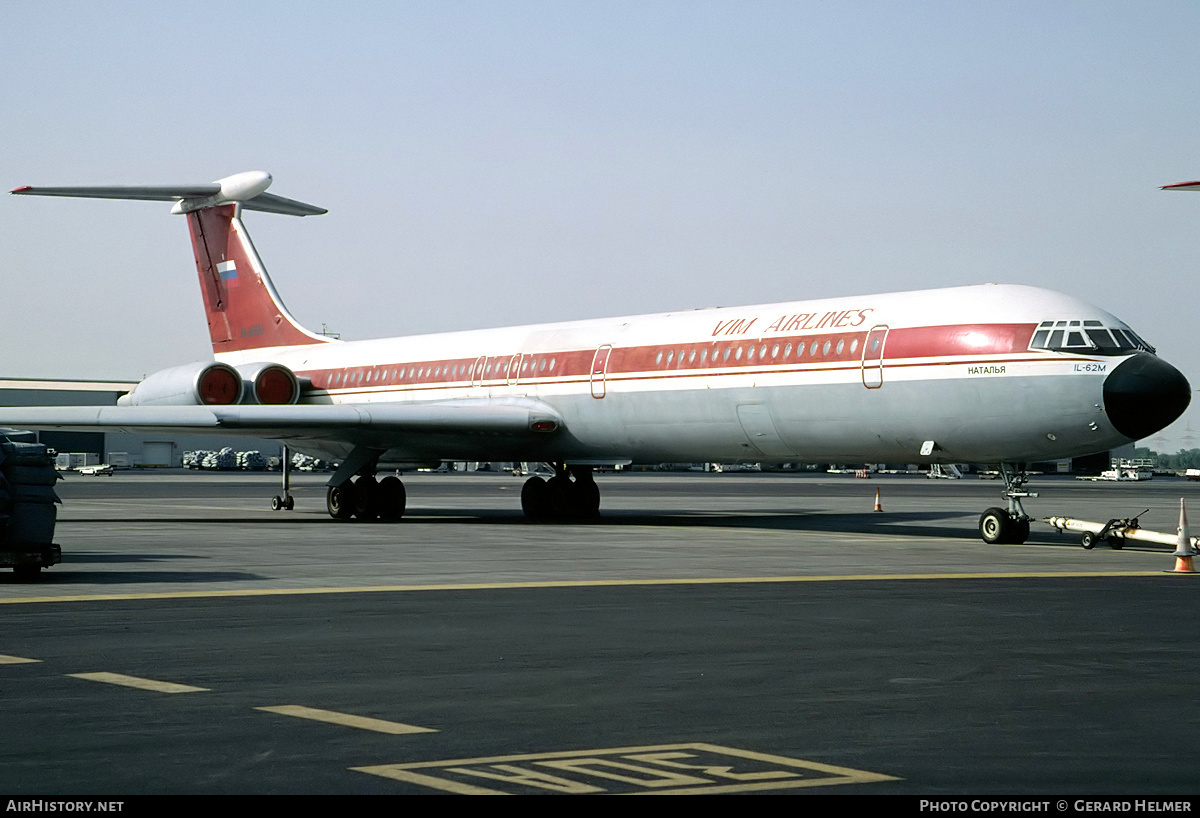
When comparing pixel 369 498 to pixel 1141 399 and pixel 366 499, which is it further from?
pixel 1141 399

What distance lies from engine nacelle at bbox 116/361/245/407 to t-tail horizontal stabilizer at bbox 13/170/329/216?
435cm

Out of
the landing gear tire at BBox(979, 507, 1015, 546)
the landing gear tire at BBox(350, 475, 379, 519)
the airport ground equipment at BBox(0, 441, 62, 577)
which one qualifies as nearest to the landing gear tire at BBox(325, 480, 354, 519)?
the landing gear tire at BBox(350, 475, 379, 519)

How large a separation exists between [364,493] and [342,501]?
55 centimetres

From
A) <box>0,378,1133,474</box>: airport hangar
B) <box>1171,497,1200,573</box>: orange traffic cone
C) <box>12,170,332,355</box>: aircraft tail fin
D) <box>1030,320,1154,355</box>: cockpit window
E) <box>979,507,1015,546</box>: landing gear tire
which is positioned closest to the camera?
<box>1171,497,1200,573</box>: orange traffic cone

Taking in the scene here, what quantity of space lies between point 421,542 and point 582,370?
22.2 ft

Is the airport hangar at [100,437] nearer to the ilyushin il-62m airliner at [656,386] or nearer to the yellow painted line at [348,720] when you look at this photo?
the ilyushin il-62m airliner at [656,386]

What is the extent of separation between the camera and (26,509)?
15.2 meters

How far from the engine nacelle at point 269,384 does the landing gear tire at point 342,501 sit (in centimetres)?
424

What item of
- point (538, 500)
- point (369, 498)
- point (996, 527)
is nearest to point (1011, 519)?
point (996, 527)

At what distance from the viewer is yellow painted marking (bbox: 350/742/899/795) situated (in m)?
5.78

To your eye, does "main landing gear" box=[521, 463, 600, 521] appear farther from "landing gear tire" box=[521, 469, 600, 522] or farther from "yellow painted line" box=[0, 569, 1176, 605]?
"yellow painted line" box=[0, 569, 1176, 605]

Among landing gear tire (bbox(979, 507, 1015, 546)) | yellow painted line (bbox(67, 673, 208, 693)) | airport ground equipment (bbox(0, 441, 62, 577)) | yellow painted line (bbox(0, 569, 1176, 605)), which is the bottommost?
yellow painted line (bbox(0, 569, 1176, 605))

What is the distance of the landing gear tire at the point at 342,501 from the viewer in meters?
30.1
